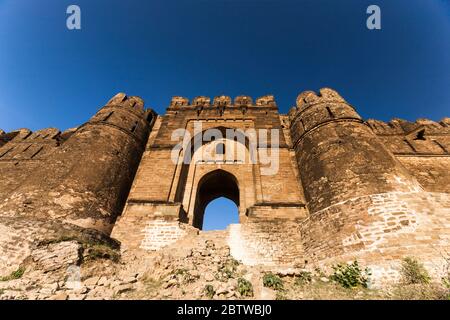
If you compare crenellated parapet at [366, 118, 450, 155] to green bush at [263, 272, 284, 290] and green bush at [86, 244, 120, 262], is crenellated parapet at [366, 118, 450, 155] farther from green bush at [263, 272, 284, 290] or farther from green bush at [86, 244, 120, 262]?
green bush at [86, 244, 120, 262]

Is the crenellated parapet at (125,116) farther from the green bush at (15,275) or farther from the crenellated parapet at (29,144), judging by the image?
the green bush at (15,275)

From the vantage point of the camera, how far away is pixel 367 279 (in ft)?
18.6

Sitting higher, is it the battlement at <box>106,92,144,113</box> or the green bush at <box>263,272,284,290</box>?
the battlement at <box>106,92,144,113</box>

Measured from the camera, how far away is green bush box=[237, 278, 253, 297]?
16.2ft

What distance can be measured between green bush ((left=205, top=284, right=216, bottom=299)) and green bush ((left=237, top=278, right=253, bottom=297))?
55 centimetres

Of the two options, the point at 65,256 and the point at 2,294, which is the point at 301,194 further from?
the point at 2,294

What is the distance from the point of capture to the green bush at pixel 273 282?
540cm

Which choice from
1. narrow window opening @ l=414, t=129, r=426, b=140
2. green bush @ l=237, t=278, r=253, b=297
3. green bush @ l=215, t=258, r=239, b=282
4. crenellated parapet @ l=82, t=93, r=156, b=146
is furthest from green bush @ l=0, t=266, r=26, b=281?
narrow window opening @ l=414, t=129, r=426, b=140

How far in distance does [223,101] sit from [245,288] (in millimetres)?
11352

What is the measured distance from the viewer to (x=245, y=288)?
5.03 meters

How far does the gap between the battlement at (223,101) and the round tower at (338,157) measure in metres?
2.91

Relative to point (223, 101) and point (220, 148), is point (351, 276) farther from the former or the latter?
point (223, 101)

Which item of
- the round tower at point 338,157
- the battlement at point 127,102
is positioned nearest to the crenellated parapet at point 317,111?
the round tower at point 338,157
